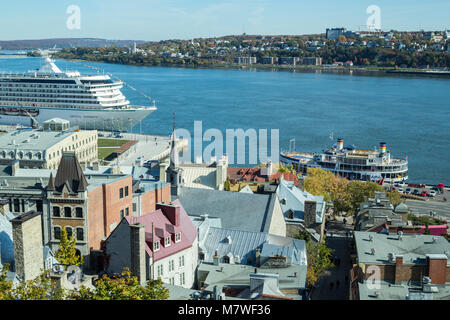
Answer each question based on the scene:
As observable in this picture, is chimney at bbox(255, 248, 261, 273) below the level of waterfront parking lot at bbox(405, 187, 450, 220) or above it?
above

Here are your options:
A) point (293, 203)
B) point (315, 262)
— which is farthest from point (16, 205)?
point (293, 203)

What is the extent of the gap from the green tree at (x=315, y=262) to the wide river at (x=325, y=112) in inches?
1265

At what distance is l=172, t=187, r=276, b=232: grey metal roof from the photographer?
21.1m

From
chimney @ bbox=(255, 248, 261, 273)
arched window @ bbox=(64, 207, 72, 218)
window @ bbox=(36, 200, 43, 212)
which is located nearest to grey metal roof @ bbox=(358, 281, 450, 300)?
chimney @ bbox=(255, 248, 261, 273)

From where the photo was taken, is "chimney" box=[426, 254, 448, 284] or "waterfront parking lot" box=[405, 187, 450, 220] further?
"waterfront parking lot" box=[405, 187, 450, 220]

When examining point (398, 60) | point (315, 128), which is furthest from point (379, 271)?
point (398, 60)

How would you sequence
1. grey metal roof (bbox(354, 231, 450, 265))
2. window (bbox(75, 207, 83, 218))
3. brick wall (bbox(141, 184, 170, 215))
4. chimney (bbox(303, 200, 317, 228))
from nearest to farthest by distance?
grey metal roof (bbox(354, 231, 450, 265))
window (bbox(75, 207, 83, 218))
brick wall (bbox(141, 184, 170, 215))
chimney (bbox(303, 200, 317, 228))

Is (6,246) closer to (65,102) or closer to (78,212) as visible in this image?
(78,212)

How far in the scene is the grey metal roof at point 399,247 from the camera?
55.6 feet

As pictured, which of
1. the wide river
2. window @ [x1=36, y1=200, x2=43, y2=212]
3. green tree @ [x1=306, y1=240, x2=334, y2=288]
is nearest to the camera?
window @ [x1=36, y1=200, x2=43, y2=212]

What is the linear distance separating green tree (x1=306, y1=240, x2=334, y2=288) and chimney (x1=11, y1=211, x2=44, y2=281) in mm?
9311

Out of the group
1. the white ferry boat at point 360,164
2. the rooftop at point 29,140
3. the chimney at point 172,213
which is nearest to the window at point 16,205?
the chimney at point 172,213

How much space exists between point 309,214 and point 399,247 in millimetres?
6372

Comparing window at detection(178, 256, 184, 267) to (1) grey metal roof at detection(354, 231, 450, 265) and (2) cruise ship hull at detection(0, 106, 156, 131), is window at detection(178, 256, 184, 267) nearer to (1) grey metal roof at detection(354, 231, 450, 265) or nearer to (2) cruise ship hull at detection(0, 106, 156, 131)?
(1) grey metal roof at detection(354, 231, 450, 265)
